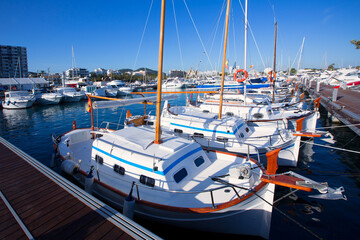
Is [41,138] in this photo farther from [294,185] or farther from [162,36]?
[294,185]

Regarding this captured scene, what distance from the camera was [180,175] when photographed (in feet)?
25.6

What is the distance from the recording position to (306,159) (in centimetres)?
1495

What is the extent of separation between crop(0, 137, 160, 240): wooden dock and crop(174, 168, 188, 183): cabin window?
2.73 meters

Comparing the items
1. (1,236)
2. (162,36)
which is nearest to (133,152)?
(1,236)

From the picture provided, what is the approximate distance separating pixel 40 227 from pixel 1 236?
0.81 meters

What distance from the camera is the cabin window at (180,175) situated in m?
7.63

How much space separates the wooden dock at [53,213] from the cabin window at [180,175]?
2.73 metres

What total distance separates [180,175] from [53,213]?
4.42 metres

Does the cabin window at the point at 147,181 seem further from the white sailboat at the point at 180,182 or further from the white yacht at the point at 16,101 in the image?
the white yacht at the point at 16,101

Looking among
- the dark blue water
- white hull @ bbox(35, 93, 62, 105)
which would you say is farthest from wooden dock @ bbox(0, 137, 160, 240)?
white hull @ bbox(35, 93, 62, 105)

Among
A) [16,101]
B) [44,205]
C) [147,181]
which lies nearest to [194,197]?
[147,181]

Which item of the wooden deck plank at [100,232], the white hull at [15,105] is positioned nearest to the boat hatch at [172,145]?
the wooden deck plank at [100,232]

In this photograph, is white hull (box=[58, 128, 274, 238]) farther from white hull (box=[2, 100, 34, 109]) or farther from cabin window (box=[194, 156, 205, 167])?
white hull (box=[2, 100, 34, 109])

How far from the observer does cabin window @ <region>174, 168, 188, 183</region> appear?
25.0ft
